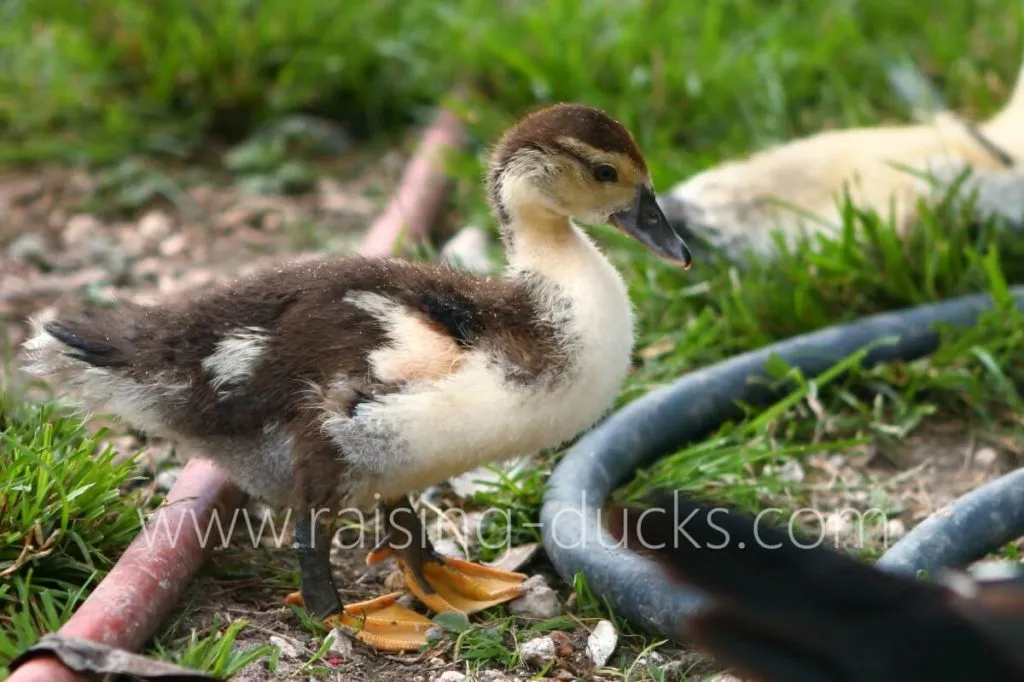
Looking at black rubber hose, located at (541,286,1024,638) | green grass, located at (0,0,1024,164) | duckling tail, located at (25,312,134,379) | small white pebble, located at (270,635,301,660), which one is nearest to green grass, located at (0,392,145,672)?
duckling tail, located at (25,312,134,379)

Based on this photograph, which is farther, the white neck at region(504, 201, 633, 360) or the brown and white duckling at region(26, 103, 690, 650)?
the white neck at region(504, 201, 633, 360)

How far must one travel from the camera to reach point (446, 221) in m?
5.61

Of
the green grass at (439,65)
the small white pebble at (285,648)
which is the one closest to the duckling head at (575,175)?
the small white pebble at (285,648)

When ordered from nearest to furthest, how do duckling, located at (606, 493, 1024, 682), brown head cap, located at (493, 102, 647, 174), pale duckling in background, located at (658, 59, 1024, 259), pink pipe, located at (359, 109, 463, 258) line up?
duckling, located at (606, 493, 1024, 682)
brown head cap, located at (493, 102, 647, 174)
pale duckling in background, located at (658, 59, 1024, 259)
pink pipe, located at (359, 109, 463, 258)

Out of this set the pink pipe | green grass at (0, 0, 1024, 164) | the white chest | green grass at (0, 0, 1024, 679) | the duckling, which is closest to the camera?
the duckling

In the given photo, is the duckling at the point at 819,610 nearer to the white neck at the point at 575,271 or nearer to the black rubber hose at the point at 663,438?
the black rubber hose at the point at 663,438

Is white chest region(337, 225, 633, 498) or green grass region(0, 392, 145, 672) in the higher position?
white chest region(337, 225, 633, 498)

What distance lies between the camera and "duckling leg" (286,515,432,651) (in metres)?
3.31

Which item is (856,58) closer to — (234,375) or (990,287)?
(990,287)

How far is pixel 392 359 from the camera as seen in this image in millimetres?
3174

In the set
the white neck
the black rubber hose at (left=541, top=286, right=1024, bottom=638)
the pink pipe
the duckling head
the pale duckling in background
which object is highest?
the duckling head

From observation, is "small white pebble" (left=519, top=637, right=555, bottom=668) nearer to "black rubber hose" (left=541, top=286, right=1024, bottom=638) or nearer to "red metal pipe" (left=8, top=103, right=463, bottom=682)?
"black rubber hose" (left=541, top=286, right=1024, bottom=638)

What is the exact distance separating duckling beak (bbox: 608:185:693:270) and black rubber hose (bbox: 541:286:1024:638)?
569 mm

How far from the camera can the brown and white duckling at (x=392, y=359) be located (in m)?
3.15
